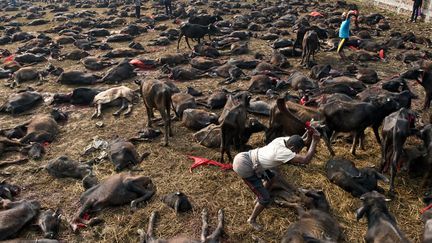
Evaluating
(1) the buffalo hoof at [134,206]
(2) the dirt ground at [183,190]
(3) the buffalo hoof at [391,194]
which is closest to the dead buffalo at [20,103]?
(2) the dirt ground at [183,190]

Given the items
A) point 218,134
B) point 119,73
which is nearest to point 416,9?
point 119,73

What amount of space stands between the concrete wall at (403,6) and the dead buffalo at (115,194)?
22.4 meters

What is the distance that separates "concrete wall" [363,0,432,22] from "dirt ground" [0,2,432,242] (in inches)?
585

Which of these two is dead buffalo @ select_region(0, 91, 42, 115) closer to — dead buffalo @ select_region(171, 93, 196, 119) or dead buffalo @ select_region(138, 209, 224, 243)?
dead buffalo @ select_region(171, 93, 196, 119)

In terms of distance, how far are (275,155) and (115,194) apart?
3.30 metres

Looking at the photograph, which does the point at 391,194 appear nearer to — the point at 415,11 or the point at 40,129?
the point at 40,129

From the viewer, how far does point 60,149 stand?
9375mm

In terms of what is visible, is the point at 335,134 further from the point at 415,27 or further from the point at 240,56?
the point at 415,27

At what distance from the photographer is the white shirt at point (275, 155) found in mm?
5582

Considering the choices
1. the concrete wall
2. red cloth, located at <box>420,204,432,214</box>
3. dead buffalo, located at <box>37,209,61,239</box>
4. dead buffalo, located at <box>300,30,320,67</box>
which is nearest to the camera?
dead buffalo, located at <box>37,209,61,239</box>

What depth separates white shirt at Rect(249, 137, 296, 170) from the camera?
558 centimetres

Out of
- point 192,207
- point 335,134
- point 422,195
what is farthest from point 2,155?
point 422,195

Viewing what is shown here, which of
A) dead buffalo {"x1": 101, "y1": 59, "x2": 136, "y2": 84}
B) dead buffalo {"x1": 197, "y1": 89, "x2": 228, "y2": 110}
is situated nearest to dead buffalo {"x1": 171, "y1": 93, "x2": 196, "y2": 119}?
dead buffalo {"x1": 197, "y1": 89, "x2": 228, "y2": 110}

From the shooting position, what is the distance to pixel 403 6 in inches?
995
